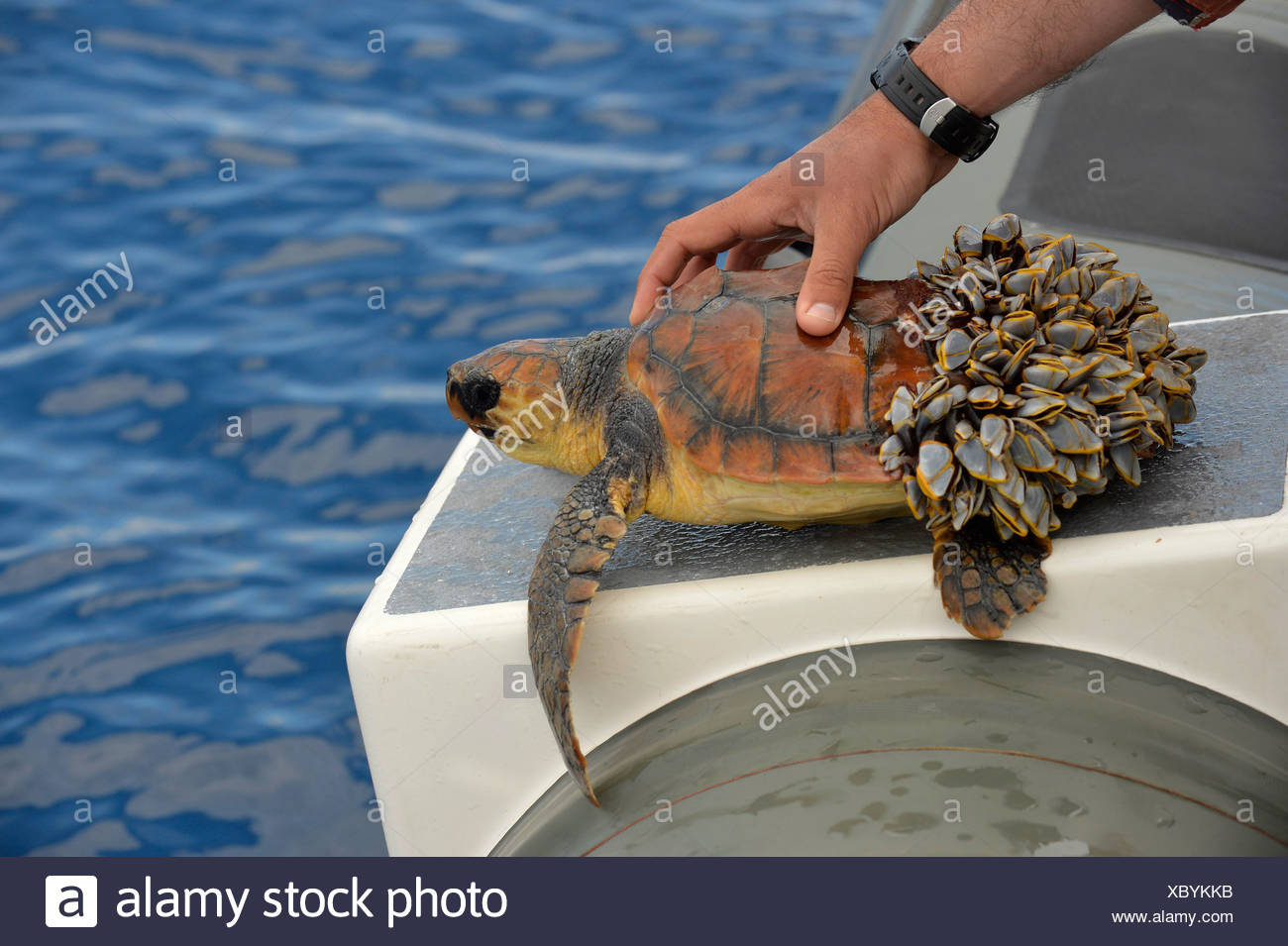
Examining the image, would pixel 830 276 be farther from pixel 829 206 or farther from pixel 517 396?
pixel 517 396

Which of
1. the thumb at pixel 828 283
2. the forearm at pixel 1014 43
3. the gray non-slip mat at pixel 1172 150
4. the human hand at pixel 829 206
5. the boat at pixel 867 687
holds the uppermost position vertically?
the gray non-slip mat at pixel 1172 150

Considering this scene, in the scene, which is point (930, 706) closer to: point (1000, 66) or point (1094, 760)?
point (1094, 760)

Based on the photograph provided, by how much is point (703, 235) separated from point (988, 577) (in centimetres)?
47

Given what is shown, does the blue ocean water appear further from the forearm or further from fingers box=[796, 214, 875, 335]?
the forearm

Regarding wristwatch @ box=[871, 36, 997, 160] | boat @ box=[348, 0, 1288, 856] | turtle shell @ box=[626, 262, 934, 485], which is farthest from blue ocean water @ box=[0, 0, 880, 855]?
wristwatch @ box=[871, 36, 997, 160]

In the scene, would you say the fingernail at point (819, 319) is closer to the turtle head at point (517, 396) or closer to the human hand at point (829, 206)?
the human hand at point (829, 206)

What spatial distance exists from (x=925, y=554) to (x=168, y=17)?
430cm

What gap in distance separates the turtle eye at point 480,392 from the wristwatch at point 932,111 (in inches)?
20.2

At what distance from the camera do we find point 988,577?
935 millimetres

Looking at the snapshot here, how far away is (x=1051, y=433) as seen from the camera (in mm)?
890

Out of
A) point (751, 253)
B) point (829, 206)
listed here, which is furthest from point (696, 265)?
point (829, 206)

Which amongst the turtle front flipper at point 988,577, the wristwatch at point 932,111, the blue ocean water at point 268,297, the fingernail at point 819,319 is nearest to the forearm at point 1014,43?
the wristwatch at point 932,111

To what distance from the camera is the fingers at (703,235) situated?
1139 millimetres
